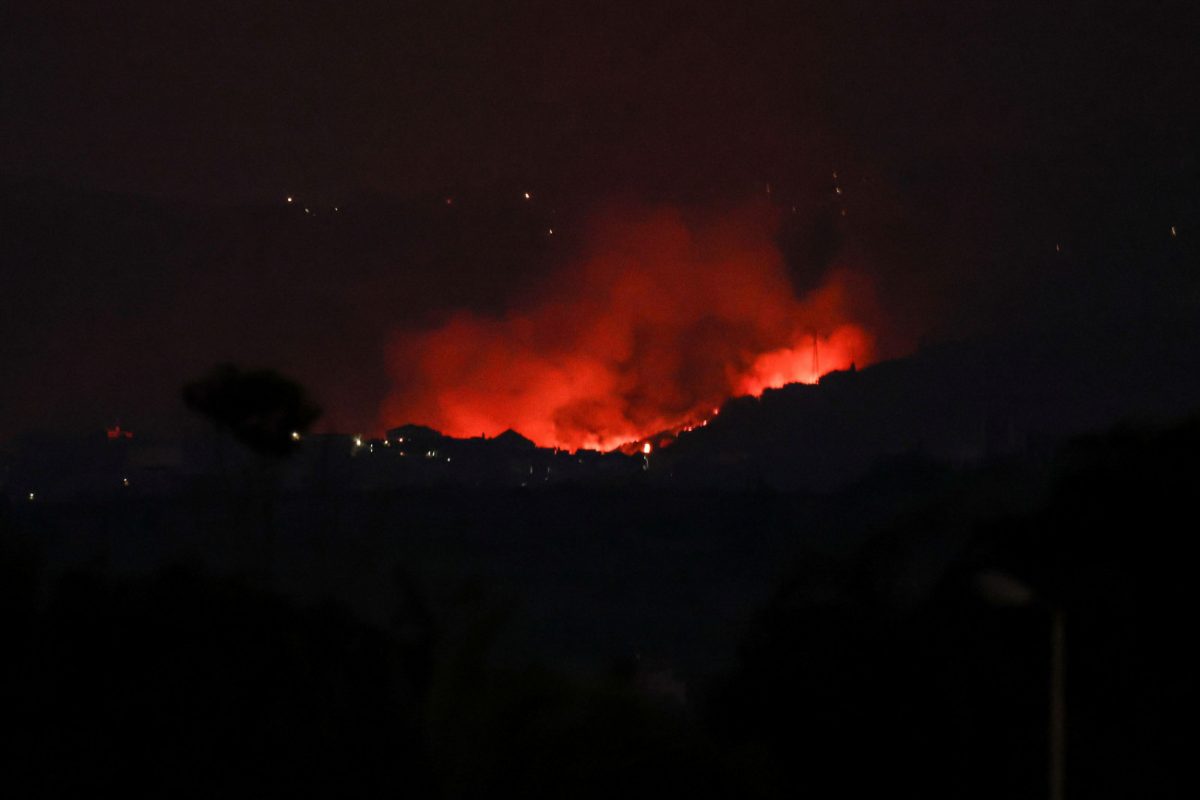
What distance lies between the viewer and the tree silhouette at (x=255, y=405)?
26312 mm

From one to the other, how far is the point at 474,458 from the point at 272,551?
37847 millimetres

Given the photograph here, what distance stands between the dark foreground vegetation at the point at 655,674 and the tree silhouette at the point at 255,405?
5.44ft

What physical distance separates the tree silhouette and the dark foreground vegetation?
5.44ft

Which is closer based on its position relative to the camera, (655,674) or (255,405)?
(255,405)

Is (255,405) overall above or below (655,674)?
above

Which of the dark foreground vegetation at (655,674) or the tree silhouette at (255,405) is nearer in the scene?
the dark foreground vegetation at (655,674)

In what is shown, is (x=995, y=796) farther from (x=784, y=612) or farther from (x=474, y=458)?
(x=474, y=458)

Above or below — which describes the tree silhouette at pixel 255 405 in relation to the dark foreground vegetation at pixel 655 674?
above

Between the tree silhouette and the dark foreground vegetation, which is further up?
the tree silhouette

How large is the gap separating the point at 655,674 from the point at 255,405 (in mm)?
11621

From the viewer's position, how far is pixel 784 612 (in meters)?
25.2

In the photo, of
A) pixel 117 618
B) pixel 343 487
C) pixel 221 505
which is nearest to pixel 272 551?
pixel 221 505

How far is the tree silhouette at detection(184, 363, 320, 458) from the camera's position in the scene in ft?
86.3

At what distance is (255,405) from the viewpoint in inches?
1038
